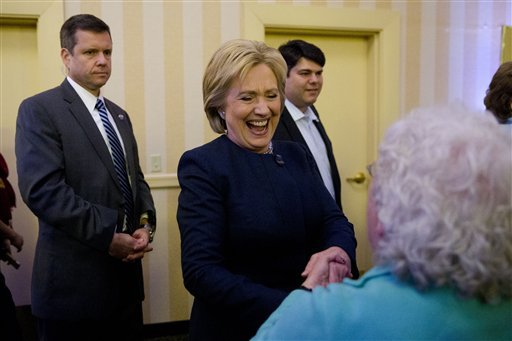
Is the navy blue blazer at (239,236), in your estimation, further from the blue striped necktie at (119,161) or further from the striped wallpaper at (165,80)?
the striped wallpaper at (165,80)

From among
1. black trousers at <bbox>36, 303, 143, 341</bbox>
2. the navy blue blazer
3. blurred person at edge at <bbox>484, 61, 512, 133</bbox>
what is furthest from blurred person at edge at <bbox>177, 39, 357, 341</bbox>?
blurred person at edge at <bbox>484, 61, 512, 133</bbox>

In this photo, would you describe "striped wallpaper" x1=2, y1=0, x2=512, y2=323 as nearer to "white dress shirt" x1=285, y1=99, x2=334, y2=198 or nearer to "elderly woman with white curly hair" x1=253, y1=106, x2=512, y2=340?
"white dress shirt" x1=285, y1=99, x2=334, y2=198

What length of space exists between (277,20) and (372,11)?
27.8 inches

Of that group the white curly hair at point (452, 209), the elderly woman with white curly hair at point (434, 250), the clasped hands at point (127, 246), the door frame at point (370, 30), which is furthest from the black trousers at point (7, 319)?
the door frame at point (370, 30)

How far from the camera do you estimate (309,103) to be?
2.73 metres

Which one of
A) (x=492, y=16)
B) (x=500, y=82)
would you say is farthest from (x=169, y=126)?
(x=492, y=16)

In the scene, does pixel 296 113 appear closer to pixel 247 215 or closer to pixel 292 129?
pixel 292 129

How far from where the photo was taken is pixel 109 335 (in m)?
2.09

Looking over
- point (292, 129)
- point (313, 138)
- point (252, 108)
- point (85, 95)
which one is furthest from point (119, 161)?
point (313, 138)

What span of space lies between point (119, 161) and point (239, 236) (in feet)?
3.31

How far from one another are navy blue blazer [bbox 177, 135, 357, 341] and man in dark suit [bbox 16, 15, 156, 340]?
0.73 metres

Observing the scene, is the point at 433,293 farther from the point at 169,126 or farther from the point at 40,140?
the point at 169,126

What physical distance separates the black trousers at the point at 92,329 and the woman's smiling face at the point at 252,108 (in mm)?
1062

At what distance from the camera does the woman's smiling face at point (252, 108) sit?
4.59ft
